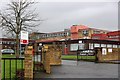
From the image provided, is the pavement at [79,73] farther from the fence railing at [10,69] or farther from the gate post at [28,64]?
the gate post at [28,64]

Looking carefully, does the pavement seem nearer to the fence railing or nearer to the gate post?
the fence railing

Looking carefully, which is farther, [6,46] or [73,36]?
[73,36]

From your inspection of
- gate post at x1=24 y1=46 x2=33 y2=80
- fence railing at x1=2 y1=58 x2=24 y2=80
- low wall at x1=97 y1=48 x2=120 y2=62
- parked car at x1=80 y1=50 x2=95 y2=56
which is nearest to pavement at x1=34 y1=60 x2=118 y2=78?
fence railing at x1=2 y1=58 x2=24 y2=80

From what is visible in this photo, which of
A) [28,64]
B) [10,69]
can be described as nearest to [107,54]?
[28,64]

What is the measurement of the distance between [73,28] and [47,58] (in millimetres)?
77471

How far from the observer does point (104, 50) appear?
36.1 m

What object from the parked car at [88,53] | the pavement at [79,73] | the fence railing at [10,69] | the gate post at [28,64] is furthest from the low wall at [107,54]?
the gate post at [28,64]

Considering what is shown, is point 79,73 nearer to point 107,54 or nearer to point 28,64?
point 28,64

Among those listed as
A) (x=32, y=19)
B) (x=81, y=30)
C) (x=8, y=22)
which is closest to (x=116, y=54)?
(x=32, y=19)

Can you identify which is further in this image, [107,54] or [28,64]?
[107,54]

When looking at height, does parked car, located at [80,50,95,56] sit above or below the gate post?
below

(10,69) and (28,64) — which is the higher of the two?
(28,64)

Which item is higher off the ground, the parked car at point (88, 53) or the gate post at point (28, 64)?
the gate post at point (28, 64)

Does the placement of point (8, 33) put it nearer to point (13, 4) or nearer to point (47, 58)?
point (13, 4)
